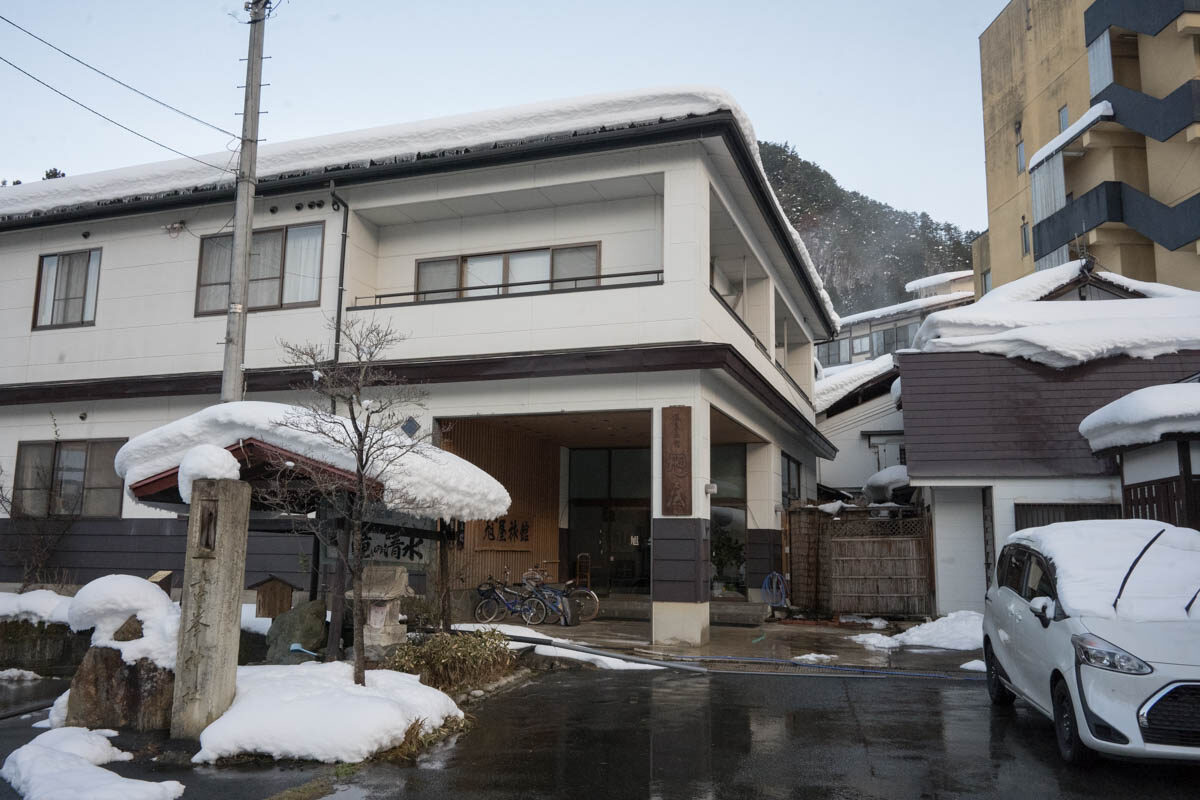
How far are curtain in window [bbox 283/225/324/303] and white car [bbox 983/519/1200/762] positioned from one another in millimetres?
12508

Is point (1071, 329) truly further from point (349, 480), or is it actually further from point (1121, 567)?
point (349, 480)

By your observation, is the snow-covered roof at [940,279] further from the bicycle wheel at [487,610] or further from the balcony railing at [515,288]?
the bicycle wheel at [487,610]

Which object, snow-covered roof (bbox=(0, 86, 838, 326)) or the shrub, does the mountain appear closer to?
snow-covered roof (bbox=(0, 86, 838, 326))

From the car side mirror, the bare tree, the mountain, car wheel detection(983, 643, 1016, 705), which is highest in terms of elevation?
the mountain

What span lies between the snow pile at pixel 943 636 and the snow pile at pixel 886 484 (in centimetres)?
910

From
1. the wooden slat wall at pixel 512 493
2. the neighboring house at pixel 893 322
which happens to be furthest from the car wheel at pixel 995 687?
the neighboring house at pixel 893 322

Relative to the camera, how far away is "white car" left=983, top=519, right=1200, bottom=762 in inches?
245

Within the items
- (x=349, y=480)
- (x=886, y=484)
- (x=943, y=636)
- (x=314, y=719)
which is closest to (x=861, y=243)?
(x=886, y=484)

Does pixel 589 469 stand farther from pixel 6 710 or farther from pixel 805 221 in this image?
pixel 805 221

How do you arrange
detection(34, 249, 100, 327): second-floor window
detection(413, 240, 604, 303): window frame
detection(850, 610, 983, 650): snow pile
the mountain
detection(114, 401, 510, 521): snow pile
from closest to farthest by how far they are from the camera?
1. detection(114, 401, 510, 521): snow pile
2. detection(850, 610, 983, 650): snow pile
3. detection(413, 240, 604, 303): window frame
4. detection(34, 249, 100, 327): second-floor window
5. the mountain

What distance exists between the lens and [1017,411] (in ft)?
54.7

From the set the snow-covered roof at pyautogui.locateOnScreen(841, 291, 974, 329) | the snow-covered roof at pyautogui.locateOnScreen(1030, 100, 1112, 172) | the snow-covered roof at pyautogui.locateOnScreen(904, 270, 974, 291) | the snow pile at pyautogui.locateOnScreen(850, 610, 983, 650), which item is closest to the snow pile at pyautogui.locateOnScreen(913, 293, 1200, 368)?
the snow pile at pyautogui.locateOnScreen(850, 610, 983, 650)

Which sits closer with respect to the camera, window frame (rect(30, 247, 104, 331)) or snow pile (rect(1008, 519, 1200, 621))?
snow pile (rect(1008, 519, 1200, 621))

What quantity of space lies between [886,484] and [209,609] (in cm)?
2093
